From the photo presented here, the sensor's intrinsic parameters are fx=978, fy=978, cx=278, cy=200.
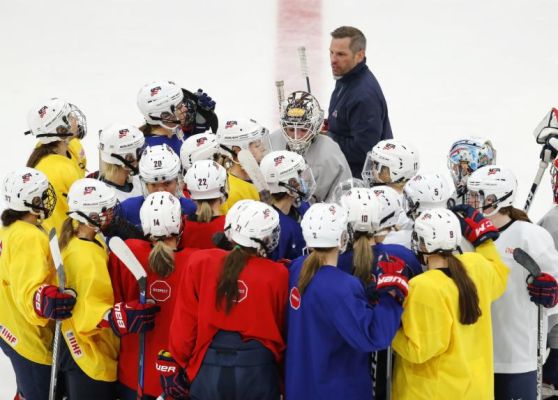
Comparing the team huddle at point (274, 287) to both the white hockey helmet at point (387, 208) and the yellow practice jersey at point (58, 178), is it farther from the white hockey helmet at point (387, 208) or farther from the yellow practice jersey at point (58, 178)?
the yellow practice jersey at point (58, 178)

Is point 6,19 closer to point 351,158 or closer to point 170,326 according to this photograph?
point 351,158

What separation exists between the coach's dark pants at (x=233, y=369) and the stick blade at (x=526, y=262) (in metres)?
1.11

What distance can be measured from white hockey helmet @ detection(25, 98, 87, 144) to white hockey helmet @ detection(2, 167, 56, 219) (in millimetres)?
914

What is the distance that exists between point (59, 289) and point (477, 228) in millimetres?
1717

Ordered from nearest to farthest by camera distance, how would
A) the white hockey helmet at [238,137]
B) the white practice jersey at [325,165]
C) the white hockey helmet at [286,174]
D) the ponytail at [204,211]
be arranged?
the ponytail at [204,211]
the white hockey helmet at [286,174]
the white hockey helmet at [238,137]
the white practice jersey at [325,165]

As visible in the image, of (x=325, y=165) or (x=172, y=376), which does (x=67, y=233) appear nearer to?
(x=172, y=376)

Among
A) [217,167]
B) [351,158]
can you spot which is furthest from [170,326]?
[351,158]

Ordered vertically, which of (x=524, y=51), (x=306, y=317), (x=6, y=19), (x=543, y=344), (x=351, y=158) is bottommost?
(x=543, y=344)

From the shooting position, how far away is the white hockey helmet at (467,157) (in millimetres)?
4898

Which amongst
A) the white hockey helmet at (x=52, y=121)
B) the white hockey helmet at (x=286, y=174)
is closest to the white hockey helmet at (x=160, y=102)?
the white hockey helmet at (x=52, y=121)

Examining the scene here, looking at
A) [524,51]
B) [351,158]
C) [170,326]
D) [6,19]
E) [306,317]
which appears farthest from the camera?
[6,19]

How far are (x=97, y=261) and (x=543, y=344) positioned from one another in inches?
76.6

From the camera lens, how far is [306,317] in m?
3.66

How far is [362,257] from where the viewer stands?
386 cm
